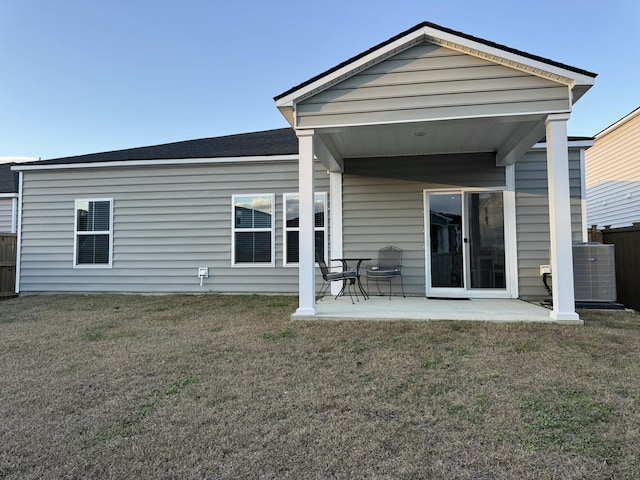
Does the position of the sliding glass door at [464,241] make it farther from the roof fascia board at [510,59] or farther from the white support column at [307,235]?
the white support column at [307,235]

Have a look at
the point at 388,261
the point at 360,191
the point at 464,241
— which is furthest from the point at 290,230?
the point at 464,241

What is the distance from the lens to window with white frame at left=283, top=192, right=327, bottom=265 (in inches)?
264

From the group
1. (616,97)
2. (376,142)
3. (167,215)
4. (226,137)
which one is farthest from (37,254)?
(616,97)

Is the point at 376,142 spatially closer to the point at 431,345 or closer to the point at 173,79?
the point at 431,345

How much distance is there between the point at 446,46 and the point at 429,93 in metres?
0.55

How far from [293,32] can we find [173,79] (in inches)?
162

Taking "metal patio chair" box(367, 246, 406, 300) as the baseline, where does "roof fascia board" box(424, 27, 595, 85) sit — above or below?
above

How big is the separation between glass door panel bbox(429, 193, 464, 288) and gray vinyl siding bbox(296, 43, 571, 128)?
2374 millimetres

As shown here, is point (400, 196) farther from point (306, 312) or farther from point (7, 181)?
point (7, 181)

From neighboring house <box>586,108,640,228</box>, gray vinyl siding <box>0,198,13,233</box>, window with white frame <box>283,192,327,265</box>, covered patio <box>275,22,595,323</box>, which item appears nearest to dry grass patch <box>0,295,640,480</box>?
covered patio <box>275,22,595,323</box>

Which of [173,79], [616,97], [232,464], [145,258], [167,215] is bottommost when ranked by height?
[232,464]

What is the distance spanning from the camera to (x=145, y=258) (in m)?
7.21

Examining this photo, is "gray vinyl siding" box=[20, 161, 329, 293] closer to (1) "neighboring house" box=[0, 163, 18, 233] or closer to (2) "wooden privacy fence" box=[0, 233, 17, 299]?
(2) "wooden privacy fence" box=[0, 233, 17, 299]

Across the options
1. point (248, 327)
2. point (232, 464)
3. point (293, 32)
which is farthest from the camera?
point (293, 32)
